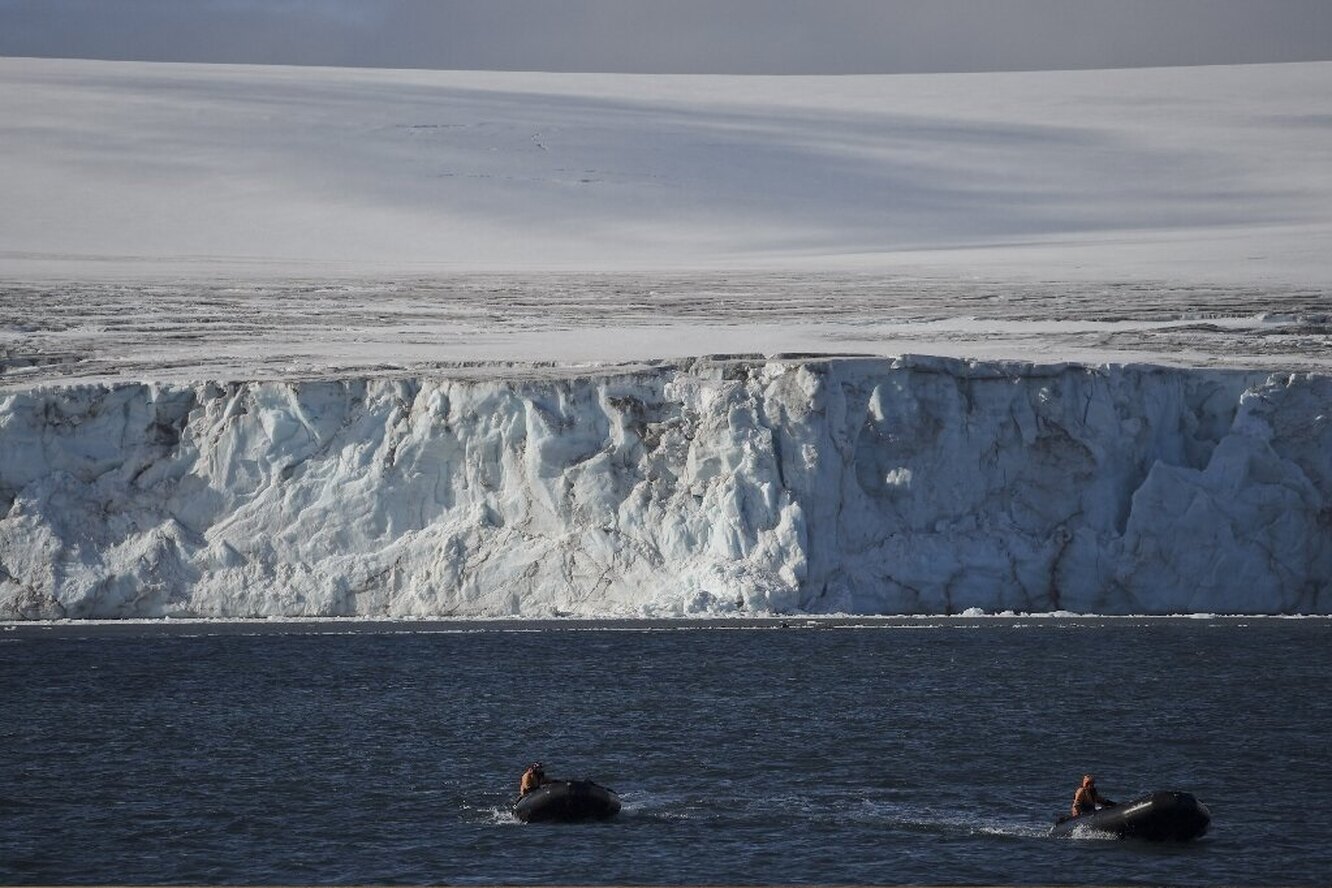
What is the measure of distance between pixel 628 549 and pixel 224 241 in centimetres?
2687

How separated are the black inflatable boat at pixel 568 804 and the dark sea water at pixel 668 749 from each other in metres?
0.15

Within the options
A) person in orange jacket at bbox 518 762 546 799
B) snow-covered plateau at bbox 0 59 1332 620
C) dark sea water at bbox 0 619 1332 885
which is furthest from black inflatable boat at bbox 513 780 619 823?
snow-covered plateau at bbox 0 59 1332 620

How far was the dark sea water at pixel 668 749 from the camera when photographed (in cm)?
1845

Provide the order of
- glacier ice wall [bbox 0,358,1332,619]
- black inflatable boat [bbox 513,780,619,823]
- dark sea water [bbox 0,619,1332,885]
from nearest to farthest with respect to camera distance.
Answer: dark sea water [bbox 0,619,1332,885] → black inflatable boat [bbox 513,780,619,823] → glacier ice wall [bbox 0,358,1332,619]

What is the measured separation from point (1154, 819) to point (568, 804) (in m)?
5.73

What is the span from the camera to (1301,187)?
6556cm

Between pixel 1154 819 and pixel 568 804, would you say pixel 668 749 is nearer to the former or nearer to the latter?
pixel 568 804

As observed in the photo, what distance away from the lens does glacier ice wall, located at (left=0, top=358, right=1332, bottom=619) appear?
36.3m

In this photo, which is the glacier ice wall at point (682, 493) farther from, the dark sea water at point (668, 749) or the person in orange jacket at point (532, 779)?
the person in orange jacket at point (532, 779)

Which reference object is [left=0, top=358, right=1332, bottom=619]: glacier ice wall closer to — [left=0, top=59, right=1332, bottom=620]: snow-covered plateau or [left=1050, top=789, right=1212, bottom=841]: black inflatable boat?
[left=0, top=59, right=1332, bottom=620]: snow-covered plateau

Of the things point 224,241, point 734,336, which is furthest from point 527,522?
point 224,241

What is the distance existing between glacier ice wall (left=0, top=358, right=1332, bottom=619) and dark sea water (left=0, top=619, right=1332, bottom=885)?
0.97 metres

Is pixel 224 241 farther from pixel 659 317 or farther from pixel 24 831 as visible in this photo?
pixel 24 831

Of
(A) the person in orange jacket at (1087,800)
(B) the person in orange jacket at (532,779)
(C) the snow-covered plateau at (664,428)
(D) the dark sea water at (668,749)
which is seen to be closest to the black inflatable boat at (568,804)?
(D) the dark sea water at (668,749)
